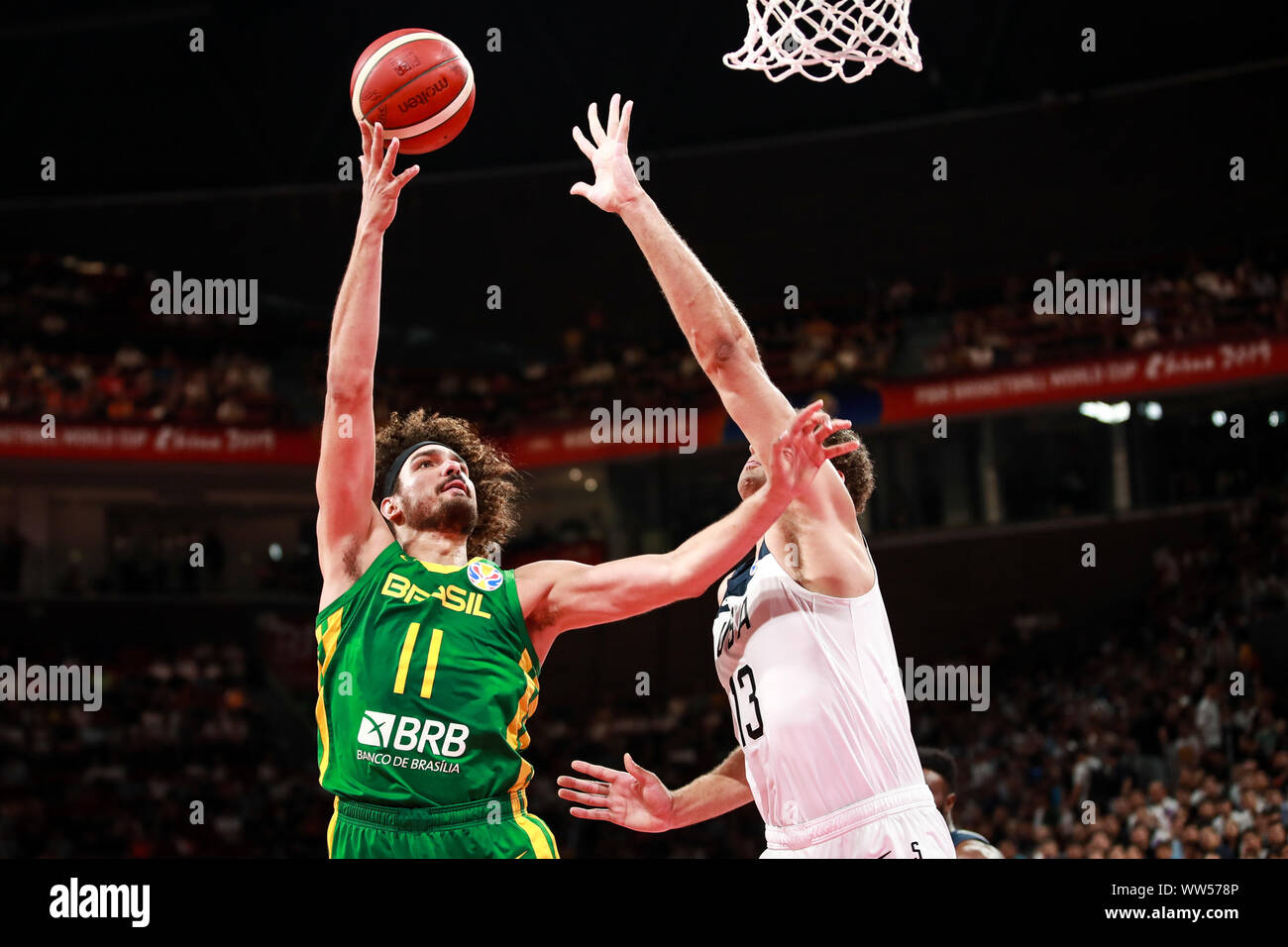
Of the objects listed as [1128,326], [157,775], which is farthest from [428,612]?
[1128,326]

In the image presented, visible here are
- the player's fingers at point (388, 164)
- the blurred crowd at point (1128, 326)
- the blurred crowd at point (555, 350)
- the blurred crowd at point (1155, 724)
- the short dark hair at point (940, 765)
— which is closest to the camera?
the player's fingers at point (388, 164)

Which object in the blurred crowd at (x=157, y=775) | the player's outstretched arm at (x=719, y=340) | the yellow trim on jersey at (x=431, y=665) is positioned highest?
the player's outstretched arm at (x=719, y=340)

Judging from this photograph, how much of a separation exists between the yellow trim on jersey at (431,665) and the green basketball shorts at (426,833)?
309mm

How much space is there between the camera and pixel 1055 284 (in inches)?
584

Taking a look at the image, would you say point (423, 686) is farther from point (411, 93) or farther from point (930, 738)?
point (930, 738)

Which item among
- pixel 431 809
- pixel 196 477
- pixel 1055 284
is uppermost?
pixel 1055 284

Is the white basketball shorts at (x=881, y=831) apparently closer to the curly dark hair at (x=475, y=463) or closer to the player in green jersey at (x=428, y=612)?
the player in green jersey at (x=428, y=612)

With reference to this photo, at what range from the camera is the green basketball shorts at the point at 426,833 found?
11.7 ft

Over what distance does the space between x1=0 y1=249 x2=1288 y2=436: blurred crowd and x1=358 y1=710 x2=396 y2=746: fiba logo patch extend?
11.2 m

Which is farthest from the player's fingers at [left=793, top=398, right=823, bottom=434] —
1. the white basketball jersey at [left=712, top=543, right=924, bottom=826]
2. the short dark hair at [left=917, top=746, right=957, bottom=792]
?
the short dark hair at [left=917, top=746, right=957, bottom=792]

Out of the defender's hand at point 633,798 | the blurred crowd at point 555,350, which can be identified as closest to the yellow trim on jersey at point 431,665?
the defender's hand at point 633,798
